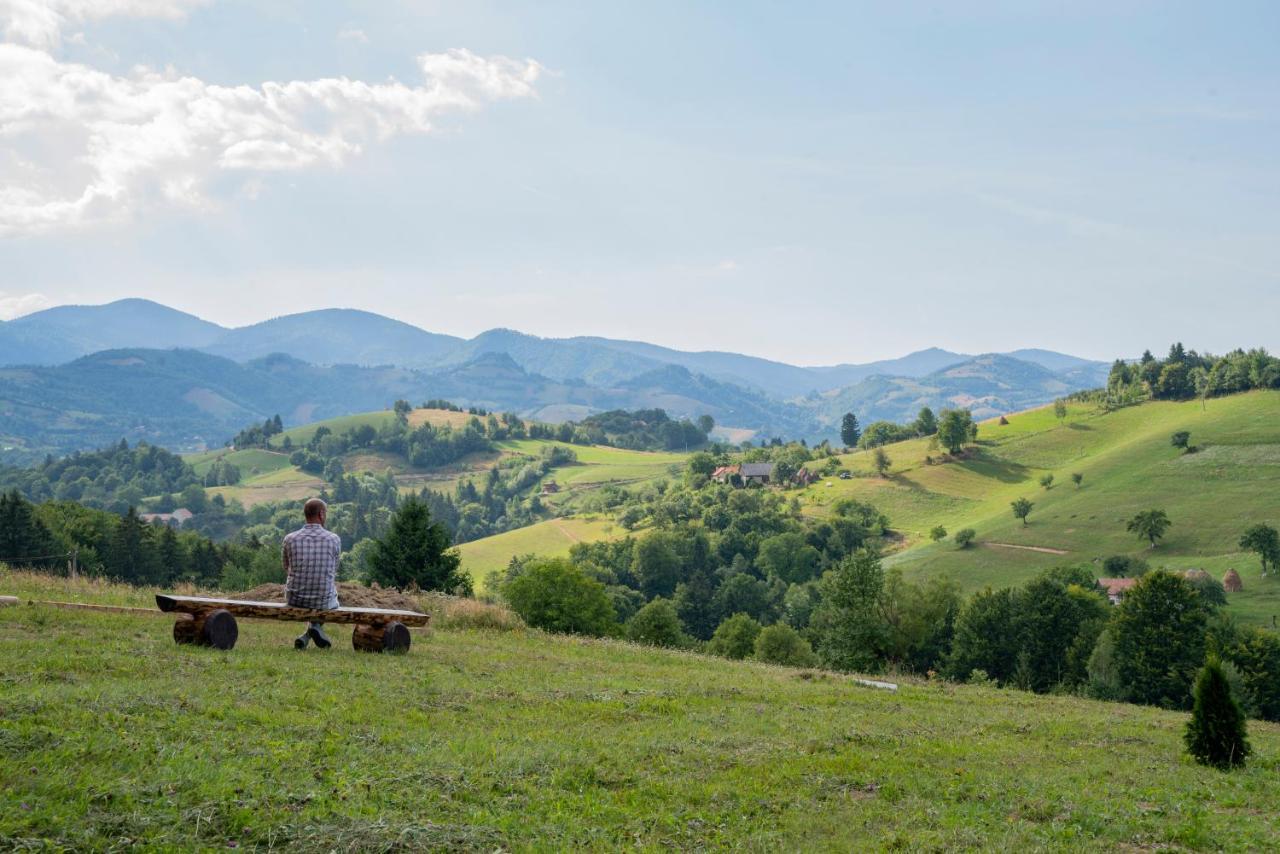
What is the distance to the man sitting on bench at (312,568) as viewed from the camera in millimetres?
16047

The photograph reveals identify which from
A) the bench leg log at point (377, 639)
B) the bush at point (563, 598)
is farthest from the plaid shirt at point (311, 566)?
the bush at point (563, 598)

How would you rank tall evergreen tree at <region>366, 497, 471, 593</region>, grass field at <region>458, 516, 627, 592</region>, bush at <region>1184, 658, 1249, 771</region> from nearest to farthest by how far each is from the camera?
bush at <region>1184, 658, 1249, 771</region>
tall evergreen tree at <region>366, 497, 471, 593</region>
grass field at <region>458, 516, 627, 592</region>

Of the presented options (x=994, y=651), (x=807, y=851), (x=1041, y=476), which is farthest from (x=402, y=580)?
(x=1041, y=476)

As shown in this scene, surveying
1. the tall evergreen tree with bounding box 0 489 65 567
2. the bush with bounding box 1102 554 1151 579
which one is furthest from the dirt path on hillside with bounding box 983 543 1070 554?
the tall evergreen tree with bounding box 0 489 65 567

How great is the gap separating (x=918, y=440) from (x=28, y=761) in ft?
653

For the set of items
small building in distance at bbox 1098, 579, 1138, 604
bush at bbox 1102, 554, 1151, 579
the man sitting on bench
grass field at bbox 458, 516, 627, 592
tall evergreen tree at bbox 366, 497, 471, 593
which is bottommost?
grass field at bbox 458, 516, 627, 592

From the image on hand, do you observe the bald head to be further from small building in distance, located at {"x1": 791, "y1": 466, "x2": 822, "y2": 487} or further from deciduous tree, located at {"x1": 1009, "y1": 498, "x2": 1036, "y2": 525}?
small building in distance, located at {"x1": 791, "y1": 466, "x2": 822, "y2": 487}

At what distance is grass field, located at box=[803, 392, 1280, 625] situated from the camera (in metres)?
107

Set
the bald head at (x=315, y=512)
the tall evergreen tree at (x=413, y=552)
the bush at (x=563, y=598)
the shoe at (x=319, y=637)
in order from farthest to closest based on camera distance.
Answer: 1. the bush at (x=563, y=598)
2. the tall evergreen tree at (x=413, y=552)
3. the shoe at (x=319, y=637)
4. the bald head at (x=315, y=512)

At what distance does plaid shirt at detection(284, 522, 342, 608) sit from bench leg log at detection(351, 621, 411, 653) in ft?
2.94

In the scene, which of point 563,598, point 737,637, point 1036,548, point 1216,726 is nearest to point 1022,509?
point 1036,548

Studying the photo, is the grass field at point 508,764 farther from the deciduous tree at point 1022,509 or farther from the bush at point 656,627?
the deciduous tree at point 1022,509

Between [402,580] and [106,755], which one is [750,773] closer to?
[106,755]

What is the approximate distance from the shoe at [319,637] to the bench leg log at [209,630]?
1.47m
